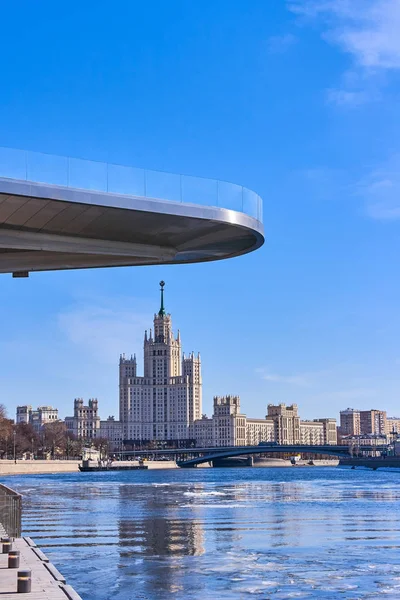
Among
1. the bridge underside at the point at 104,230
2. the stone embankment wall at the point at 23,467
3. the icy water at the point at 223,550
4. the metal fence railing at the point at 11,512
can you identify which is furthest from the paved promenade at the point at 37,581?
the stone embankment wall at the point at 23,467

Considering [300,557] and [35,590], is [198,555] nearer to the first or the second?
[300,557]

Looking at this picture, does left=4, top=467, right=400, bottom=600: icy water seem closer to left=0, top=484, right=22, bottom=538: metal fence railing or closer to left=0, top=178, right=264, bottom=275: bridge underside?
left=0, top=484, right=22, bottom=538: metal fence railing

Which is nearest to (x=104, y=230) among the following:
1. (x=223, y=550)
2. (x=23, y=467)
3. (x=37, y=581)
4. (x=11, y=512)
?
(x=11, y=512)

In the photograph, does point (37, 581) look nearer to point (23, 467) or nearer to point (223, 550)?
point (223, 550)

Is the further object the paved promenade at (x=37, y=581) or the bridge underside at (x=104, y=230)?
the bridge underside at (x=104, y=230)

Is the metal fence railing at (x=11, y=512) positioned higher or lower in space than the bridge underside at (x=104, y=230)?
lower

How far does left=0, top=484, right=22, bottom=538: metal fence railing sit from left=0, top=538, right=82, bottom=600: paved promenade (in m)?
2.60

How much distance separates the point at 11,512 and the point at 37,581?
11428 mm

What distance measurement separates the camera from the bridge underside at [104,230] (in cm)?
3294

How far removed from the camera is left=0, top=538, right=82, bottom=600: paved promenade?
2217cm

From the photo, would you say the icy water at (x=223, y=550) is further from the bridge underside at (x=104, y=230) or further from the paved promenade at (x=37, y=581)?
the bridge underside at (x=104, y=230)

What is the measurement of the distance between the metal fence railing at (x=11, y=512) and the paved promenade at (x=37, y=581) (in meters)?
2.60

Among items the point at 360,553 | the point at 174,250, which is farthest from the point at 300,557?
the point at 174,250

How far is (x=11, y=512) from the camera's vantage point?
35500mm
